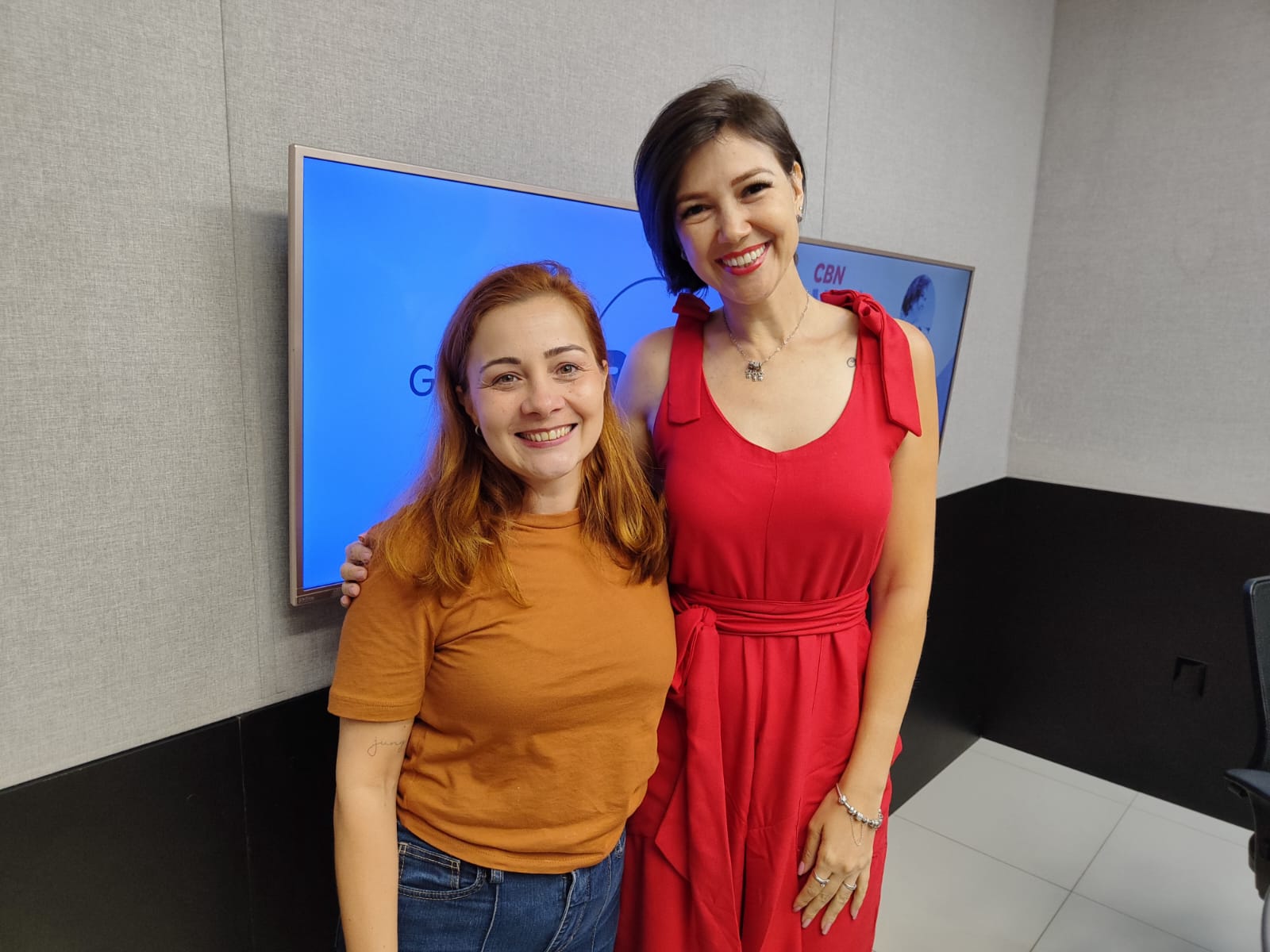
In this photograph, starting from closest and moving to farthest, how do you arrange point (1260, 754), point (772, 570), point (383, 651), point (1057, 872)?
1. point (383, 651)
2. point (772, 570)
3. point (1260, 754)
4. point (1057, 872)

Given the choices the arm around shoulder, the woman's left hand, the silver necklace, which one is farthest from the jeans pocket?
the silver necklace

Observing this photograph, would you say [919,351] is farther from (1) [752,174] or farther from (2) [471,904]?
(2) [471,904]

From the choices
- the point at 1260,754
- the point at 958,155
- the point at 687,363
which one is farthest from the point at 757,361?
the point at 958,155

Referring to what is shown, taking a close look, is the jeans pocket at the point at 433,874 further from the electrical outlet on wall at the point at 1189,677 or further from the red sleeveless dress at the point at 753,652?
the electrical outlet on wall at the point at 1189,677

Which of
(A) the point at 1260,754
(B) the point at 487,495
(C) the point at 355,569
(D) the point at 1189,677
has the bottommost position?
(D) the point at 1189,677

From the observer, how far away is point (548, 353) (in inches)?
45.6

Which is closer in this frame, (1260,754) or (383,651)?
(383,651)

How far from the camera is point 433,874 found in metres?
1.15

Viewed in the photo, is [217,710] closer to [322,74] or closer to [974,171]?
[322,74]

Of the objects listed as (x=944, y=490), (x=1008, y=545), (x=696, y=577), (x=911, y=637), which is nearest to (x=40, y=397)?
(x=696, y=577)

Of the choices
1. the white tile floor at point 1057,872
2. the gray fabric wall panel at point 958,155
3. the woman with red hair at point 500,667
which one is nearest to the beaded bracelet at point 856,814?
the woman with red hair at point 500,667

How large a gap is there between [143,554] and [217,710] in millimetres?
306

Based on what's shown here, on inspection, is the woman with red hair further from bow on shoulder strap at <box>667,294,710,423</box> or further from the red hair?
bow on shoulder strap at <box>667,294,710,423</box>

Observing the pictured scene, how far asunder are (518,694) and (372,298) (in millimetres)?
687
